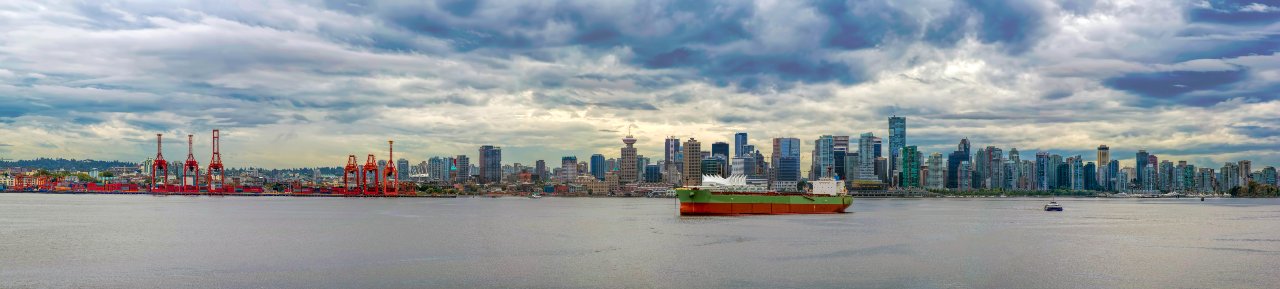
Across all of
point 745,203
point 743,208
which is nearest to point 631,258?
point 743,208

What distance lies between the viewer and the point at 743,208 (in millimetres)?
117750

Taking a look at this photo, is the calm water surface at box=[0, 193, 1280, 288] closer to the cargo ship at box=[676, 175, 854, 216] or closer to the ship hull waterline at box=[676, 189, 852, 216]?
the ship hull waterline at box=[676, 189, 852, 216]

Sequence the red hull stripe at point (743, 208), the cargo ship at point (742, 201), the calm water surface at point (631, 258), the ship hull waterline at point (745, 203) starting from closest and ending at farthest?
the calm water surface at point (631, 258), the ship hull waterline at point (745, 203), the cargo ship at point (742, 201), the red hull stripe at point (743, 208)

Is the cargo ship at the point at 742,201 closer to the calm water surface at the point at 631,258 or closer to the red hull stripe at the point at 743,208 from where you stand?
the red hull stripe at the point at 743,208

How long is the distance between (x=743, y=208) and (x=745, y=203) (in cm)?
85

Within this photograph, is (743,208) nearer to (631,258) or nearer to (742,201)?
(742,201)

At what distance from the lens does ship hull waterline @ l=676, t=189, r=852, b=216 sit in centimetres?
11275

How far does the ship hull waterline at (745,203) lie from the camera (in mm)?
112750

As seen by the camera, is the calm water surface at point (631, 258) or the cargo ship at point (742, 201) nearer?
the calm water surface at point (631, 258)

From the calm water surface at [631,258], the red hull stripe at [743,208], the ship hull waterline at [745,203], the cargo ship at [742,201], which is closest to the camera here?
the calm water surface at [631,258]

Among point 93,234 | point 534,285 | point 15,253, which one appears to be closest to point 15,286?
point 15,253

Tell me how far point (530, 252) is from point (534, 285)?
688 inches

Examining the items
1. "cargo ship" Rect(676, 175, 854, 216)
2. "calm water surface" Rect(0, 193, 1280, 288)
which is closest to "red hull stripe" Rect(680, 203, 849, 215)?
"cargo ship" Rect(676, 175, 854, 216)

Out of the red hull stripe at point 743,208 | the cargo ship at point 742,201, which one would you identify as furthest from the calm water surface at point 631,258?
the red hull stripe at point 743,208
